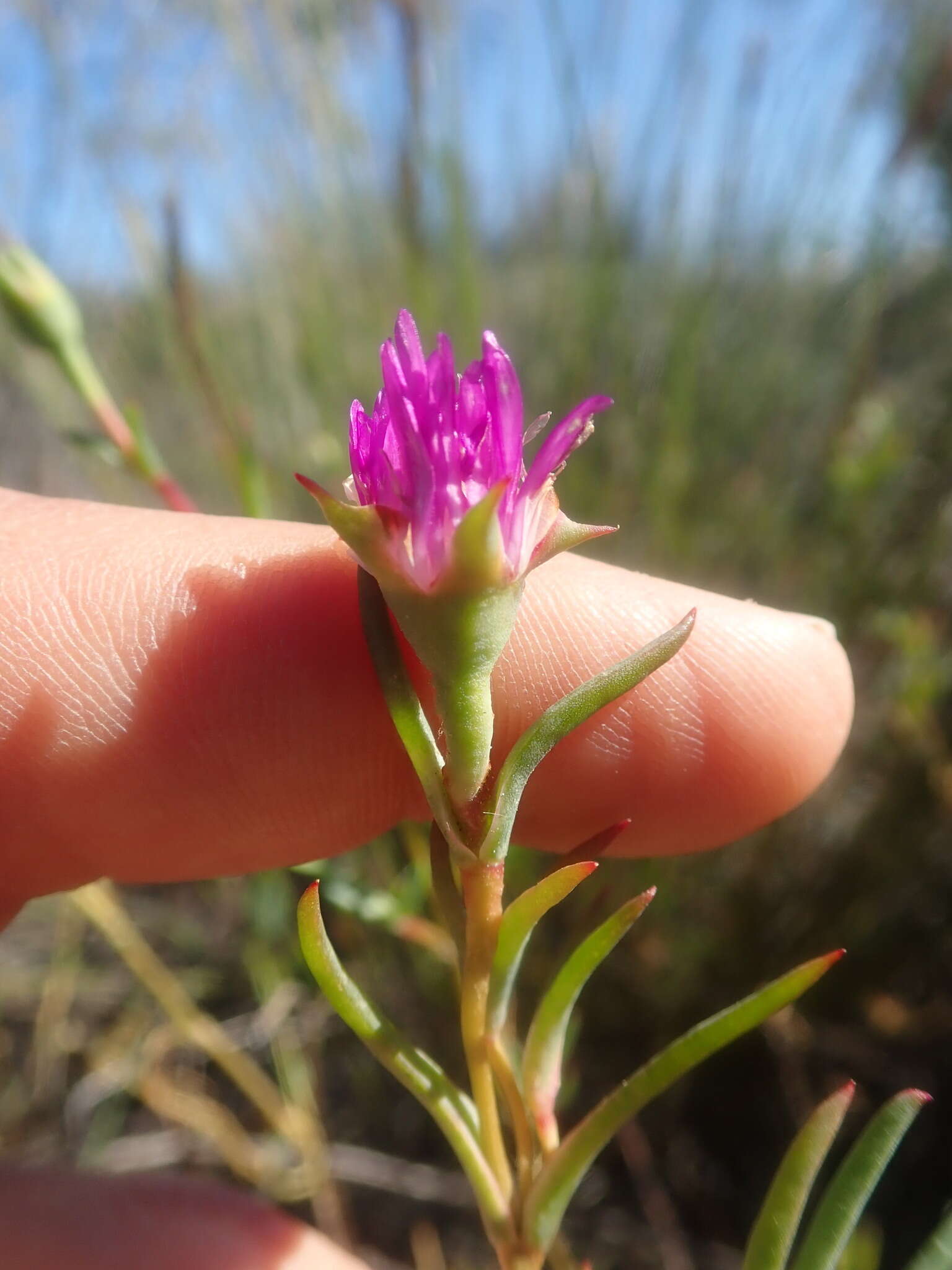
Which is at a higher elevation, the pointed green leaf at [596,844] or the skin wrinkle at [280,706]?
the pointed green leaf at [596,844]

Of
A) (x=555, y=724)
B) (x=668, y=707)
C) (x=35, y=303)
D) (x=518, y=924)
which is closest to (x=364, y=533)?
(x=555, y=724)

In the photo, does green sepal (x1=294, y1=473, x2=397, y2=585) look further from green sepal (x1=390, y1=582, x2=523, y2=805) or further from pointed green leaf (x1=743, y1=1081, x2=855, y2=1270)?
pointed green leaf (x1=743, y1=1081, x2=855, y2=1270)

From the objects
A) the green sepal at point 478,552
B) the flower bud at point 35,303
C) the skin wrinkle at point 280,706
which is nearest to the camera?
the green sepal at point 478,552

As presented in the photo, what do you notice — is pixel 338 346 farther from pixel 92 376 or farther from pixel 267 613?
pixel 267 613

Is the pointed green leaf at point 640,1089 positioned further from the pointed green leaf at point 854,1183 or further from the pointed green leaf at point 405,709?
the pointed green leaf at point 405,709

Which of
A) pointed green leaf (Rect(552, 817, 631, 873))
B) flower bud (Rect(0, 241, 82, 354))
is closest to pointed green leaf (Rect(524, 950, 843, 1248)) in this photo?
pointed green leaf (Rect(552, 817, 631, 873))

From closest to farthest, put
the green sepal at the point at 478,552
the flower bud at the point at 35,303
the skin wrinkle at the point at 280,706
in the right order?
the green sepal at the point at 478,552, the skin wrinkle at the point at 280,706, the flower bud at the point at 35,303

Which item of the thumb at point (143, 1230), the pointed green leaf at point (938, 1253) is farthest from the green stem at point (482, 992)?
the thumb at point (143, 1230)
